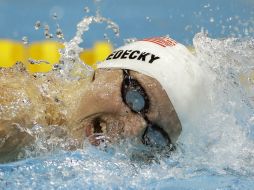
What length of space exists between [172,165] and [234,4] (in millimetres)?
5287

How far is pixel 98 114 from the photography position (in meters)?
1.92

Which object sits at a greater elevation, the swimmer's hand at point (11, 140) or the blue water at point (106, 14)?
the blue water at point (106, 14)

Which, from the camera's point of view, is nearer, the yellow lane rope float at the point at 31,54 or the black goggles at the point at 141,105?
the black goggles at the point at 141,105

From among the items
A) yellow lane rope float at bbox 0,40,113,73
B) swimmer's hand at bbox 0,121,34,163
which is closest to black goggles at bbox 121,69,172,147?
swimmer's hand at bbox 0,121,34,163

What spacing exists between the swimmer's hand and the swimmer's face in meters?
0.21

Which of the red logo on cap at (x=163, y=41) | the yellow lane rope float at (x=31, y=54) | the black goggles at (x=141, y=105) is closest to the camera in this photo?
the black goggles at (x=141, y=105)

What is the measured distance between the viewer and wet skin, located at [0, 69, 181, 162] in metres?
1.88

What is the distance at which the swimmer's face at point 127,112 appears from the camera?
6.26ft

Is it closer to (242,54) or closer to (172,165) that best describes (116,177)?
(172,165)

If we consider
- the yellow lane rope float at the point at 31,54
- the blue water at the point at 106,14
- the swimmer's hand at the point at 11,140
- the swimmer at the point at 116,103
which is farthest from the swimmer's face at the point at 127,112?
the blue water at the point at 106,14

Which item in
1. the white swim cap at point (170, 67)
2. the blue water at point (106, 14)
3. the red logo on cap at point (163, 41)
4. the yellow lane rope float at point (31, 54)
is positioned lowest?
the white swim cap at point (170, 67)

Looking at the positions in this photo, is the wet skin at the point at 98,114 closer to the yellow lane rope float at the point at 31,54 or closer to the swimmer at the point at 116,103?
the swimmer at the point at 116,103

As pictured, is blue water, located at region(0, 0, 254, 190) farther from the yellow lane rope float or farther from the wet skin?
the yellow lane rope float

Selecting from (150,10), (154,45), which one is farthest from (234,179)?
(150,10)
